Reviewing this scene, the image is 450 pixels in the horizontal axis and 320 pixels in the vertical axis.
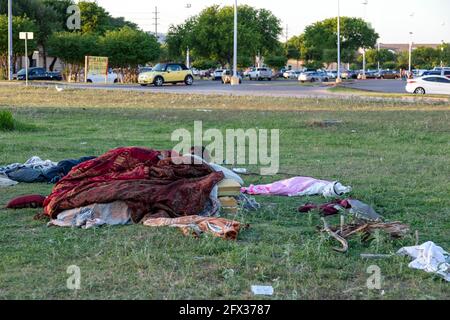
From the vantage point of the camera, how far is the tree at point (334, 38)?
311ft

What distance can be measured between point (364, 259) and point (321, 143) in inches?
361

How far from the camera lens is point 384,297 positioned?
5328mm

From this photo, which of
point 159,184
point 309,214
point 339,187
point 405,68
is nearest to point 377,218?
point 309,214

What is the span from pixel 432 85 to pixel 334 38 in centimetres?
5951

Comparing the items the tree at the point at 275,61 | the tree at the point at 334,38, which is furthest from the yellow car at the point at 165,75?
the tree at the point at 334,38

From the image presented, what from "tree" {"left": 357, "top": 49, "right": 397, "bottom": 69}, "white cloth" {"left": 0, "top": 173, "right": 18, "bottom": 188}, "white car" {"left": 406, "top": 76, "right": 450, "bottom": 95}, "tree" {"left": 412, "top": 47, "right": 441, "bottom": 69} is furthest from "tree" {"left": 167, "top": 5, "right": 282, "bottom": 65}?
"white cloth" {"left": 0, "top": 173, "right": 18, "bottom": 188}

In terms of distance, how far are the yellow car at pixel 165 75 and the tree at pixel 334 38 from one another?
49.7 meters

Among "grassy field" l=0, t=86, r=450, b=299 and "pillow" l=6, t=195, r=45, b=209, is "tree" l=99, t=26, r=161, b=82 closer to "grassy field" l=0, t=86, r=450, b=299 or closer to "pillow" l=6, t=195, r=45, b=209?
"grassy field" l=0, t=86, r=450, b=299

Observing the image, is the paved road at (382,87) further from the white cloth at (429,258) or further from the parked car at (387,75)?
the white cloth at (429,258)

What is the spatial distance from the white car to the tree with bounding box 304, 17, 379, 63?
55.2 metres

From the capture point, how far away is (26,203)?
8.53m

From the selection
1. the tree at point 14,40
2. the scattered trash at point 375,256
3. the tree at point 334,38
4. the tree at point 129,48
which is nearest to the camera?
the scattered trash at point 375,256

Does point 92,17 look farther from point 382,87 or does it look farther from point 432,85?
point 432,85
